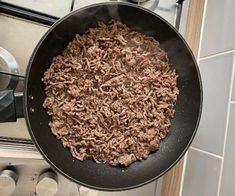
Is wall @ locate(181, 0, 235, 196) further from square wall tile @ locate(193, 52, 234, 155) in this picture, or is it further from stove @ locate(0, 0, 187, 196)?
stove @ locate(0, 0, 187, 196)

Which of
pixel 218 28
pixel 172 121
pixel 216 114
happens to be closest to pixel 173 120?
pixel 172 121

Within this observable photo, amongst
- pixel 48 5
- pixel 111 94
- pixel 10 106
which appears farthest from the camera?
pixel 48 5

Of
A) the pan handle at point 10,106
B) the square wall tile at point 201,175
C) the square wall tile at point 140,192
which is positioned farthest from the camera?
the square wall tile at point 140,192

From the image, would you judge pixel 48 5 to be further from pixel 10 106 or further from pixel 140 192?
pixel 140 192

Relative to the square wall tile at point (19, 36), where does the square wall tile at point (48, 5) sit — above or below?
above

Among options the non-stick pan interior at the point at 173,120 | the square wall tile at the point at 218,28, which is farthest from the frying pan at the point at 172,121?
the square wall tile at the point at 218,28

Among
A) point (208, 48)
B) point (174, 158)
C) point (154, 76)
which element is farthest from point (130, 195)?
point (208, 48)

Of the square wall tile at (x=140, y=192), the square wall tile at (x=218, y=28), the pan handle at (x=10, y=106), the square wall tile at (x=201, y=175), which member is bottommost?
the square wall tile at (x=140, y=192)

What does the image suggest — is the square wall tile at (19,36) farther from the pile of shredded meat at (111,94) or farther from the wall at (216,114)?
the wall at (216,114)
